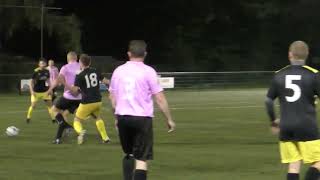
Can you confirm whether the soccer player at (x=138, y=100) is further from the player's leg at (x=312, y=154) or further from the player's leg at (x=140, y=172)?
the player's leg at (x=312, y=154)

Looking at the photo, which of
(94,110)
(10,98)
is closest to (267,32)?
(10,98)

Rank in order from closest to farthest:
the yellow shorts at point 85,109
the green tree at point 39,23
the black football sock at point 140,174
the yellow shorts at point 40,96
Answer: the black football sock at point 140,174, the yellow shorts at point 85,109, the yellow shorts at point 40,96, the green tree at point 39,23

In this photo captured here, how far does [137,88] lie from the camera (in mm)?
8367

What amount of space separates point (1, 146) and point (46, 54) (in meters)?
32.6

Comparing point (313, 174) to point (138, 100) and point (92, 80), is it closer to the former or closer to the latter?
point (138, 100)

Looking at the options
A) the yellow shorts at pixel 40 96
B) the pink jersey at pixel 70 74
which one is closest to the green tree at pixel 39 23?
the yellow shorts at pixel 40 96

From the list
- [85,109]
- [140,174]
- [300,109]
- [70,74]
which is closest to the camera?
[300,109]

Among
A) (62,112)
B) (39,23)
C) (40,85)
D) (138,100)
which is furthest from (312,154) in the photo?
(39,23)

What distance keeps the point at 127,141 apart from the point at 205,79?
99.4 feet

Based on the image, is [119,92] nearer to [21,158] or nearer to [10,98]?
[21,158]

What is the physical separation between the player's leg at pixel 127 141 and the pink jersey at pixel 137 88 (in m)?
0.11

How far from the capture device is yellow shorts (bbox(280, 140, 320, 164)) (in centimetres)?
790

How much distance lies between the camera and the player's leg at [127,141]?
8469 millimetres

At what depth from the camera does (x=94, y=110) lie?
14.3 meters
